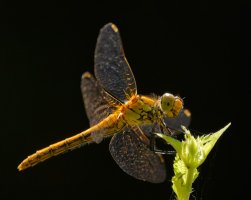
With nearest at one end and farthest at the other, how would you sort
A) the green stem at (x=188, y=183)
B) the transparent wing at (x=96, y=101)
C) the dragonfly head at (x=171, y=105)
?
the green stem at (x=188, y=183) → the dragonfly head at (x=171, y=105) → the transparent wing at (x=96, y=101)

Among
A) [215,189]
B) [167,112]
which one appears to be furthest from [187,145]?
[215,189]

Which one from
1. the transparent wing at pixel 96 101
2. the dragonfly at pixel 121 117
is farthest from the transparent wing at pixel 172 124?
the transparent wing at pixel 96 101

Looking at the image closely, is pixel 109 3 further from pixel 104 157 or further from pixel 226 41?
pixel 104 157

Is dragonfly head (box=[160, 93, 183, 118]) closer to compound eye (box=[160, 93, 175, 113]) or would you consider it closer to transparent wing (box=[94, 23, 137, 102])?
compound eye (box=[160, 93, 175, 113])

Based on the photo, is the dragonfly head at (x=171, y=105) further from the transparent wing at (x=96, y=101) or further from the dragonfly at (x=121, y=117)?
the transparent wing at (x=96, y=101)

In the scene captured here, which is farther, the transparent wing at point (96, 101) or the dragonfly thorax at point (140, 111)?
the transparent wing at point (96, 101)

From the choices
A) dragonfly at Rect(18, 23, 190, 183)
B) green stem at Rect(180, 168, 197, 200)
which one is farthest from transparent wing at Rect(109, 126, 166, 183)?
green stem at Rect(180, 168, 197, 200)
